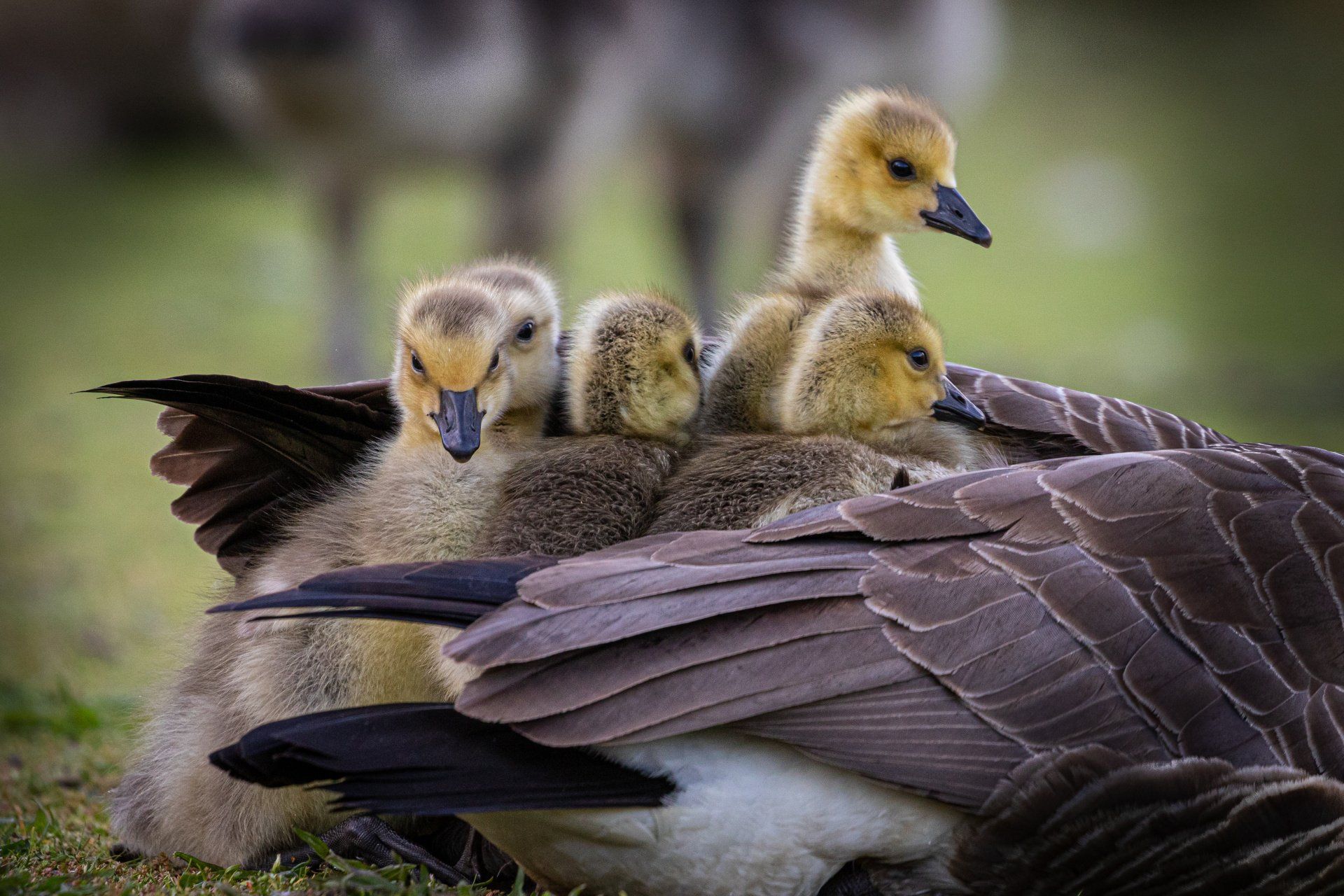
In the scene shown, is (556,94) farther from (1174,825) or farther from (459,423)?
(1174,825)

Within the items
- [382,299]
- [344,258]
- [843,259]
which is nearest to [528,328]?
[843,259]

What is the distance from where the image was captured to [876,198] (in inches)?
112

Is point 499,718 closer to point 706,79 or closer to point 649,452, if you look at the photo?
point 649,452

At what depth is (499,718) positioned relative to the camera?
5.50 feet

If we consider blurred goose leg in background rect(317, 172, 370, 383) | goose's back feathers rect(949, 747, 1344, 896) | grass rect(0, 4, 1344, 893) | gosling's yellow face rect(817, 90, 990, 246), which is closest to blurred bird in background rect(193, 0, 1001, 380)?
blurred goose leg in background rect(317, 172, 370, 383)

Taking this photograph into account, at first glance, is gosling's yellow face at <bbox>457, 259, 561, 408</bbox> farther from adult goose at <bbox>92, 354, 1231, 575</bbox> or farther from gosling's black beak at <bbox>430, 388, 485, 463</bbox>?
gosling's black beak at <bbox>430, 388, 485, 463</bbox>

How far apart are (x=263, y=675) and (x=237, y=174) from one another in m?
11.6

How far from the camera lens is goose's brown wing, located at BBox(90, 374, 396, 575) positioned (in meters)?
2.33

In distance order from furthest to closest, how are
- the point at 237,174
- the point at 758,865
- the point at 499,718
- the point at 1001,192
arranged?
1. the point at 237,174
2. the point at 1001,192
3. the point at 758,865
4. the point at 499,718

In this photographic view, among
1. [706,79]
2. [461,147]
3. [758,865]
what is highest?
[706,79]

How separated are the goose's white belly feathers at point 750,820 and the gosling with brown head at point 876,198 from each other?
48.0 inches

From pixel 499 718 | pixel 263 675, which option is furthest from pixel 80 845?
pixel 499 718

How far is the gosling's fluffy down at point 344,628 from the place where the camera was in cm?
204

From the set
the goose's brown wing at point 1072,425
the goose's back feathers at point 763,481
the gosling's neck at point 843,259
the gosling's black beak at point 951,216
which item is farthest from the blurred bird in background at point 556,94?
the goose's back feathers at point 763,481
